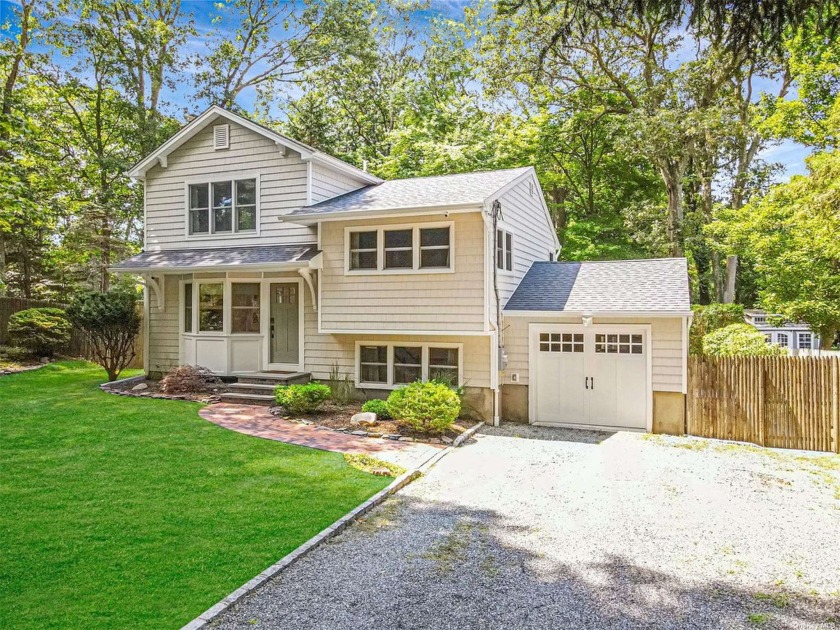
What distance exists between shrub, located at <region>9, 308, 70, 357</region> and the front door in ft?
31.0

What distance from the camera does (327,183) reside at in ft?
45.4

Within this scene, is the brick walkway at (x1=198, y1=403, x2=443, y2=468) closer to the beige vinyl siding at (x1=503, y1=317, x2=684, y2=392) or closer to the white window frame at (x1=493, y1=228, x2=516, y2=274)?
the white window frame at (x1=493, y1=228, x2=516, y2=274)

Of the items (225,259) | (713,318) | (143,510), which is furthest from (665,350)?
(225,259)

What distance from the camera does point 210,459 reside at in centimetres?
787

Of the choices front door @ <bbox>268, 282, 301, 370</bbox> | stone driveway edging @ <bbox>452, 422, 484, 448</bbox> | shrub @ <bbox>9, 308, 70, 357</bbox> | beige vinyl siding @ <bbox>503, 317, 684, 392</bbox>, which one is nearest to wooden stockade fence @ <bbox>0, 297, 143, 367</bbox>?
shrub @ <bbox>9, 308, 70, 357</bbox>

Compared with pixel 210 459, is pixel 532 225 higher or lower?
higher

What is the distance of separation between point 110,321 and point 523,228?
10.9 m

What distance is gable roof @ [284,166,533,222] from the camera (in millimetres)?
11383

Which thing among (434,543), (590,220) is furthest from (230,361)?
(590,220)

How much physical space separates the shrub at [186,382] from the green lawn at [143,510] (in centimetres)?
236

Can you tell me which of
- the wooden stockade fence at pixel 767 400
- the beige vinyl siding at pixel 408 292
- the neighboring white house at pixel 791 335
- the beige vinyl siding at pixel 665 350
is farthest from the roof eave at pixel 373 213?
the neighboring white house at pixel 791 335

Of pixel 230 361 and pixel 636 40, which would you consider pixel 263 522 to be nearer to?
pixel 230 361

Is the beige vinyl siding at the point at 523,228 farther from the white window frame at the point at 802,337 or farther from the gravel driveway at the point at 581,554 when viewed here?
the white window frame at the point at 802,337

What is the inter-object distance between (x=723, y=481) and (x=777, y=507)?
1059 millimetres
